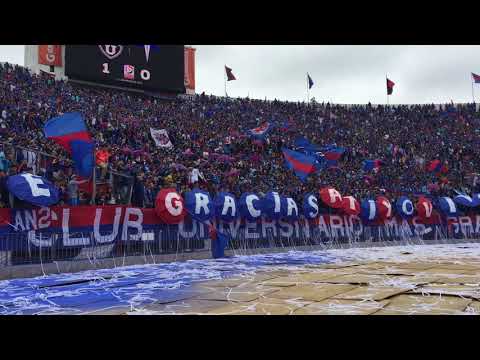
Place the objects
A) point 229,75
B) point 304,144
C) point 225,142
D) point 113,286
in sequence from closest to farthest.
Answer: point 113,286 < point 304,144 < point 225,142 < point 229,75

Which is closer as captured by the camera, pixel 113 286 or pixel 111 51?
pixel 113 286

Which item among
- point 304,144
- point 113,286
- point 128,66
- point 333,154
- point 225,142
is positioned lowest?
point 113,286

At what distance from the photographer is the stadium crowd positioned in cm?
1994

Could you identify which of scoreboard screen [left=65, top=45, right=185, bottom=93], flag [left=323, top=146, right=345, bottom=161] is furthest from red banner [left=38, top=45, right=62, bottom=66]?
flag [left=323, top=146, right=345, bottom=161]

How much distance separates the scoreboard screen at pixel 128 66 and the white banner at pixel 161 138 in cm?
830

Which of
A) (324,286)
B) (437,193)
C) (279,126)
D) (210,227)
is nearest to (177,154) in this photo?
(210,227)

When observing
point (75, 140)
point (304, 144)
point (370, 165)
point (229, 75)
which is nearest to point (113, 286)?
point (75, 140)

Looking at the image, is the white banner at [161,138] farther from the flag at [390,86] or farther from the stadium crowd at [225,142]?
the flag at [390,86]

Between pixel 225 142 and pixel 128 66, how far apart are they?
12.9m

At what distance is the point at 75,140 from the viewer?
1516 cm

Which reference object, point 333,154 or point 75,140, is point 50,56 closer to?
point 333,154

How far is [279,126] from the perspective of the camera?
132 feet

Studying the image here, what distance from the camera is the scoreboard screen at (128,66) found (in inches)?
1538
